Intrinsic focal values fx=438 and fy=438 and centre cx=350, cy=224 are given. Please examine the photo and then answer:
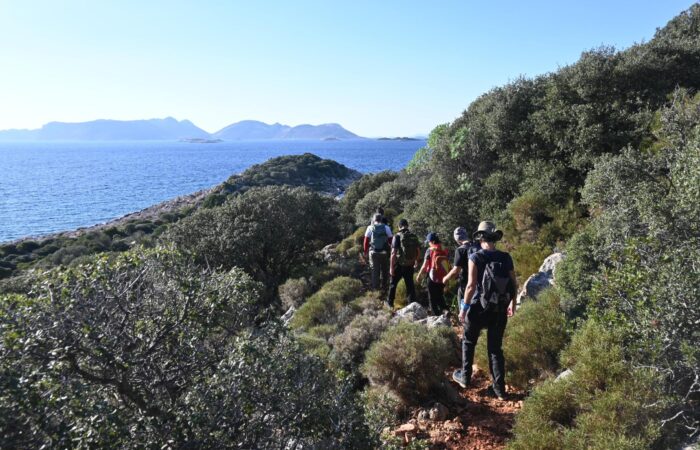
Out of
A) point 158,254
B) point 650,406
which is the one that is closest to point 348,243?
point 158,254

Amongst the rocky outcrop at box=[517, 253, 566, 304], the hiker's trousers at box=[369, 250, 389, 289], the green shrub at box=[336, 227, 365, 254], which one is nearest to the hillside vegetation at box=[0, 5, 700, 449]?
the rocky outcrop at box=[517, 253, 566, 304]

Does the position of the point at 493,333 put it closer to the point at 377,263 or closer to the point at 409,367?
the point at 409,367

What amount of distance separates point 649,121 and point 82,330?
1226cm

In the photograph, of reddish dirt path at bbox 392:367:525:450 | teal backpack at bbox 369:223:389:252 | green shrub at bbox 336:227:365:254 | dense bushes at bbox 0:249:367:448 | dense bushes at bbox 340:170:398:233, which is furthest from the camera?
dense bushes at bbox 340:170:398:233

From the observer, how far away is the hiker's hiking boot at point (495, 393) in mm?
5641

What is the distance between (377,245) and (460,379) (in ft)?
14.7

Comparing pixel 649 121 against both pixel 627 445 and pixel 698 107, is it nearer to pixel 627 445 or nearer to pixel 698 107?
pixel 698 107

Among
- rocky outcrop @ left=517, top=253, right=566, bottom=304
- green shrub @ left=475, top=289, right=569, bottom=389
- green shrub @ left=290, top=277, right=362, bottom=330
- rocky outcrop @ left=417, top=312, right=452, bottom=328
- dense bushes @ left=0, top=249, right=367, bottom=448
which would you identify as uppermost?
dense bushes @ left=0, top=249, right=367, bottom=448

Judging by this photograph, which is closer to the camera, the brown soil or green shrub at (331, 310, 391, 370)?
the brown soil

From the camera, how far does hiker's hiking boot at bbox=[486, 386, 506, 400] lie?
5641 mm

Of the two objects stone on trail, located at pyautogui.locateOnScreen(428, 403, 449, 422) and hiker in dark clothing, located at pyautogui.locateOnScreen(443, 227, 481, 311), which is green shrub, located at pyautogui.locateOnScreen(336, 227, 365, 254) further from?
stone on trail, located at pyautogui.locateOnScreen(428, 403, 449, 422)

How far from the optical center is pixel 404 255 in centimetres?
897

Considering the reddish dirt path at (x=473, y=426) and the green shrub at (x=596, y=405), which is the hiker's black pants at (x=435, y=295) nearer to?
the reddish dirt path at (x=473, y=426)

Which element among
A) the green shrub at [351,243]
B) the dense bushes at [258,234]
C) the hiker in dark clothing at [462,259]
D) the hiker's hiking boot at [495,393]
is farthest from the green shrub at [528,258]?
the dense bushes at [258,234]
